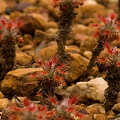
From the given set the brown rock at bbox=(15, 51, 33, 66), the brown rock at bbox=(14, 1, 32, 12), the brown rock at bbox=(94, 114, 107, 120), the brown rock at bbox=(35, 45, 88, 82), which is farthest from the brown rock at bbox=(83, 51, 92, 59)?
the brown rock at bbox=(14, 1, 32, 12)

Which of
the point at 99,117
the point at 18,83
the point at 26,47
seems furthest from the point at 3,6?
the point at 99,117

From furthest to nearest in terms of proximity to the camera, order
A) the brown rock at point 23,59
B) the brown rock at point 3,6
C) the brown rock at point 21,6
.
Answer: the brown rock at point 21,6 < the brown rock at point 3,6 < the brown rock at point 23,59

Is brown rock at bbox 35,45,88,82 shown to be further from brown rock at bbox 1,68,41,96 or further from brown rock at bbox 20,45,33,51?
brown rock at bbox 20,45,33,51

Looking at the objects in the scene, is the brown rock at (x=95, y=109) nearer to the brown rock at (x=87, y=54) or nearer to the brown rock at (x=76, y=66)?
the brown rock at (x=76, y=66)

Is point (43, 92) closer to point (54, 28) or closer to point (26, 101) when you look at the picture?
point (26, 101)

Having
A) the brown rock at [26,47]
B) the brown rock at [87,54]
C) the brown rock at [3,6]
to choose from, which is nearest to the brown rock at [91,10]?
the brown rock at [3,6]

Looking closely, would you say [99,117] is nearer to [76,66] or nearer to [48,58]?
[76,66]

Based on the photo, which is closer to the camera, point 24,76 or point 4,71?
point 24,76

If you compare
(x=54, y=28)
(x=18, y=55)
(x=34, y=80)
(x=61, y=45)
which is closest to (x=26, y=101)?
(x=34, y=80)
